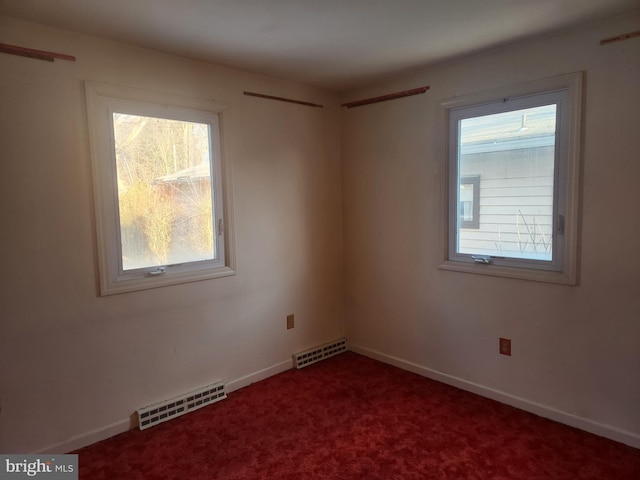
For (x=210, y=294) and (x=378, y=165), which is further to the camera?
(x=378, y=165)

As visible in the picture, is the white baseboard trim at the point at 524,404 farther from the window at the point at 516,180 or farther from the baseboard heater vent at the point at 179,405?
the baseboard heater vent at the point at 179,405

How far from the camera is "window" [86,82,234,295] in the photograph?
2.44 metres

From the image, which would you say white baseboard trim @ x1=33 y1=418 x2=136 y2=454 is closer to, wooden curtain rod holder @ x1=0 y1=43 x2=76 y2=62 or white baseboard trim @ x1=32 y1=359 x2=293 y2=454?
white baseboard trim @ x1=32 y1=359 x2=293 y2=454

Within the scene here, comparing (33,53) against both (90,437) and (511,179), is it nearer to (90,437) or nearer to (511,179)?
(90,437)

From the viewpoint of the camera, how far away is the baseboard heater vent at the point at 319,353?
3.51 meters

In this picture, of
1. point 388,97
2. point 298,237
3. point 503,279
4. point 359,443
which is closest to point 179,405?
point 359,443

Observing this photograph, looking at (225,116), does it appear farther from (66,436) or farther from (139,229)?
(66,436)

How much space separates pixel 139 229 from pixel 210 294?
2.29 ft

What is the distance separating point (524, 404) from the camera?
273 centimetres

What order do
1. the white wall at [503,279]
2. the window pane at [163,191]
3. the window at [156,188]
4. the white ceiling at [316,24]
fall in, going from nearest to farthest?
the white ceiling at [316,24] → the white wall at [503,279] → the window at [156,188] → the window pane at [163,191]

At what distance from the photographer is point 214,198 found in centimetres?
297

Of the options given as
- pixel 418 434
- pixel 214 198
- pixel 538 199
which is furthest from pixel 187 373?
pixel 538 199

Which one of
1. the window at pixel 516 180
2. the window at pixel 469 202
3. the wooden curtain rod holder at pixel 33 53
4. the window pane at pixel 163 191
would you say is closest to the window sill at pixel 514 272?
the window at pixel 516 180

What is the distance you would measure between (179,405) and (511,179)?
2.75m
